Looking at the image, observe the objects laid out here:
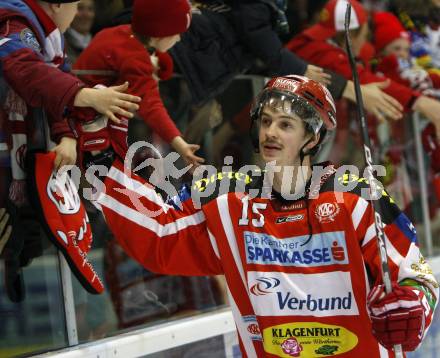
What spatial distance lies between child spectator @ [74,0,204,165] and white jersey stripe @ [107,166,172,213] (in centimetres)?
44

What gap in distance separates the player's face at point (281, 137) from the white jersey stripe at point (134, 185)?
0.34m

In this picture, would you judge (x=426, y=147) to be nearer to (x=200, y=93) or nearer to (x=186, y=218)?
(x=200, y=93)

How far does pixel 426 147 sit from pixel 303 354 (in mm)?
2361

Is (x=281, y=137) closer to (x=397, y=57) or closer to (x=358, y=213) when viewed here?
(x=358, y=213)

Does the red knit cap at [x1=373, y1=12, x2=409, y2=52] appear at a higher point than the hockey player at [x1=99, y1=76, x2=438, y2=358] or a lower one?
higher

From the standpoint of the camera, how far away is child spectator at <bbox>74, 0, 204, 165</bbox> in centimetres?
312

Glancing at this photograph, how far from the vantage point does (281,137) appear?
271 centimetres

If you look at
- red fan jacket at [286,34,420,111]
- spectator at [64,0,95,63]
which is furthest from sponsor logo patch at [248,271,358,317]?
red fan jacket at [286,34,420,111]

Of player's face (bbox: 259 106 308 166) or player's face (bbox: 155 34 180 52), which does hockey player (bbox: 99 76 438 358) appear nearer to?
player's face (bbox: 259 106 308 166)

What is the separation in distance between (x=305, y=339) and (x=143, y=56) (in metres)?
1.10

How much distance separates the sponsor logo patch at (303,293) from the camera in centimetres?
266

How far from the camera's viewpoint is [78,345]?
2.97m

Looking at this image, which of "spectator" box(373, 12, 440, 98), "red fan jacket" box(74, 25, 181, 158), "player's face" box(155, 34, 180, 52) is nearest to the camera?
"red fan jacket" box(74, 25, 181, 158)

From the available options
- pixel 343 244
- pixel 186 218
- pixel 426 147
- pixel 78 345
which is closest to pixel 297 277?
pixel 343 244
